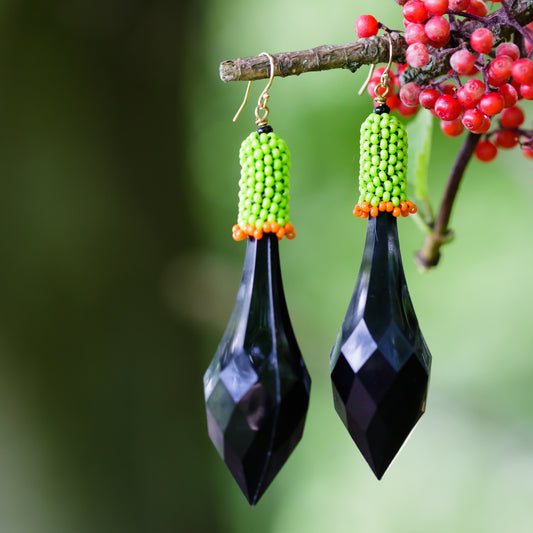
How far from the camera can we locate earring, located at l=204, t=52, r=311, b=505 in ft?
1.19

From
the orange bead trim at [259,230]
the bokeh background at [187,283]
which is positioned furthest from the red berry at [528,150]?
the bokeh background at [187,283]

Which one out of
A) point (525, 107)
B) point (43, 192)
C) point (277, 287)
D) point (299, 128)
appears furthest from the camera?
point (299, 128)

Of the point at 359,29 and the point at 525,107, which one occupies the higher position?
the point at 359,29

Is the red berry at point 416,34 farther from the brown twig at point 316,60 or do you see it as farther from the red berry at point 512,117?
the red berry at point 512,117

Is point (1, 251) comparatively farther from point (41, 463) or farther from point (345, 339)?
point (345, 339)

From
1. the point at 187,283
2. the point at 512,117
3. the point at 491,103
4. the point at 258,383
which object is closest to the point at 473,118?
the point at 491,103

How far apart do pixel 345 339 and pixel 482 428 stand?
700mm

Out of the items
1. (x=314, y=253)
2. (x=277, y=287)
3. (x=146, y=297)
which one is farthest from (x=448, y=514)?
(x=277, y=287)

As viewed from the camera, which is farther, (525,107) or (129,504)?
(129,504)

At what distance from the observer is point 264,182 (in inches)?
14.8

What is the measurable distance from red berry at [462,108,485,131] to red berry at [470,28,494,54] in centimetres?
4

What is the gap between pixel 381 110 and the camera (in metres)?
0.40

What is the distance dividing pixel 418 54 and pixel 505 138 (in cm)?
16

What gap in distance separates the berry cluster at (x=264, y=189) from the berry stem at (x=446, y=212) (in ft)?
0.56
